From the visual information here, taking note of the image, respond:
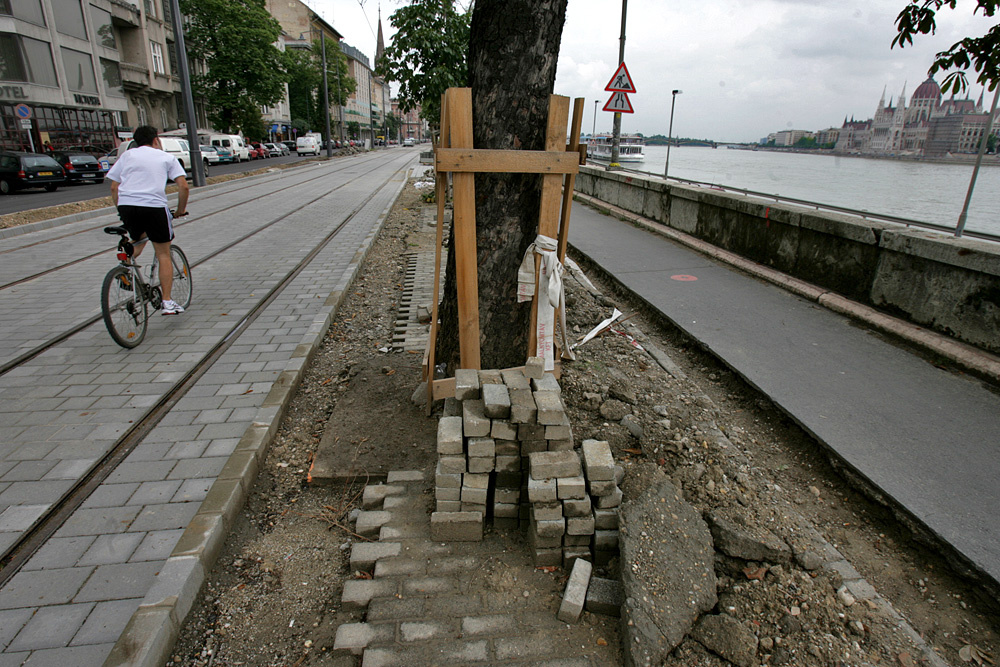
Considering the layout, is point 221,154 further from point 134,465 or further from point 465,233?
point 465,233

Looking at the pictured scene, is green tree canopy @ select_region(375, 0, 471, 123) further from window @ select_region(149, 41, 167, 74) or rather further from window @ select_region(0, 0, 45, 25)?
window @ select_region(149, 41, 167, 74)

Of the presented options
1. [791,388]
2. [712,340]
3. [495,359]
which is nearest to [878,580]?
[791,388]

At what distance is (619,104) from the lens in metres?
15.1

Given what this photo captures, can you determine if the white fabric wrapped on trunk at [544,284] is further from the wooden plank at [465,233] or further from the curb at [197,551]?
the curb at [197,551]

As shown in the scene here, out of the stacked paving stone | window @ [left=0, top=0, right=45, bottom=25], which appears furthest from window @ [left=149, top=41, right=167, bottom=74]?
the stacked paving stone

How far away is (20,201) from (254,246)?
45.6ft

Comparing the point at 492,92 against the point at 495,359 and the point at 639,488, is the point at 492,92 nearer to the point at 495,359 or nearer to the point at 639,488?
the point at 495,359

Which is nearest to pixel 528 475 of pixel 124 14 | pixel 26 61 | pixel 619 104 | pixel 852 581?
pixel 852 581

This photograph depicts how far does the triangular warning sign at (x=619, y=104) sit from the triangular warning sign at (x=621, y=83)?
128 mm

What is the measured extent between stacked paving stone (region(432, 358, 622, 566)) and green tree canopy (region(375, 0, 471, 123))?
1075cm

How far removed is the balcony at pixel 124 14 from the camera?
37.9m

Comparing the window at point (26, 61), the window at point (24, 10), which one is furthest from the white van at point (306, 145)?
the window at point (24, 10)

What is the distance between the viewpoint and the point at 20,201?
18.2 m

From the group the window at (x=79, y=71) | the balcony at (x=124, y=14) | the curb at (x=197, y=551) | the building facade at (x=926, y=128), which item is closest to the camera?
the curb at (x=197, y=551)
